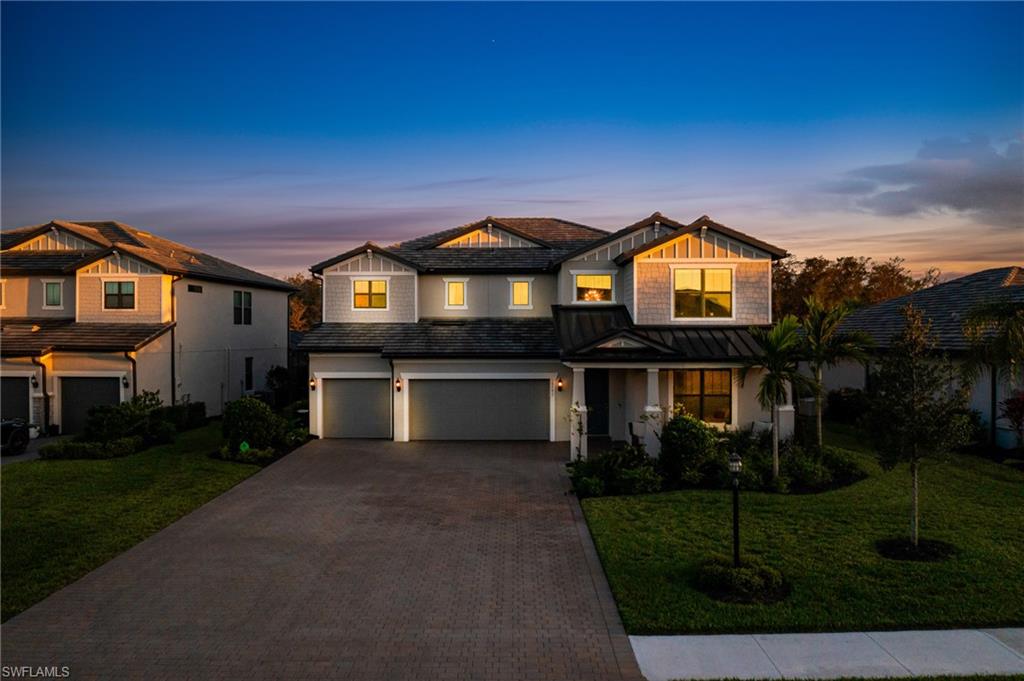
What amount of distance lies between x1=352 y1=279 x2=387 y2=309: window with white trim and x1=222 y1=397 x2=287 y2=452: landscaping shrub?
5.43 metres

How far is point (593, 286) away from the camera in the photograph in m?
20.7

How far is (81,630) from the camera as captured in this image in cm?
741

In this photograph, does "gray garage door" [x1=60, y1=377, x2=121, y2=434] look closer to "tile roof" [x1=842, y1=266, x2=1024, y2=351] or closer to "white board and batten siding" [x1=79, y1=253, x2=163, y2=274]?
"white board and batten siding" [x1=79, y1=253, x2=163, y2=274]

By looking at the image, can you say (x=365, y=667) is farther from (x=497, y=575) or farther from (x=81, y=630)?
(x=81, y=630)

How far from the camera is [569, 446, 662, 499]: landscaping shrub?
1357cm

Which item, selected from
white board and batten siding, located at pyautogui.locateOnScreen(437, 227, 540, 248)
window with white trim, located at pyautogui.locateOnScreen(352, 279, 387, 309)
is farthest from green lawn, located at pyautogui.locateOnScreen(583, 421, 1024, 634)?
white board and batten siding, located at pyautogui.locateOnScreen(437, 227, 540, 248)

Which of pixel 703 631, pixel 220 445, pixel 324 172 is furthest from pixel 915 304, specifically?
pixel 220 445

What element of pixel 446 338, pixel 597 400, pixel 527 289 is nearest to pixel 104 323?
pixel 446 338

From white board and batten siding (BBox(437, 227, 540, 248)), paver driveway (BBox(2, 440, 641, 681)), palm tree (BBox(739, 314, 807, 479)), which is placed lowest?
paver driveway (BBox(2, 440, 641, 681))

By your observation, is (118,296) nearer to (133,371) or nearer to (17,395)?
(133,371)

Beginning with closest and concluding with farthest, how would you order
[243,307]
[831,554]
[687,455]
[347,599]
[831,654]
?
[831,654]
[347,599]
[831,554]
[687,455]
[243,307]

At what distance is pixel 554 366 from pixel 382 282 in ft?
22.8

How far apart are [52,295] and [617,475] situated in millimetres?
22712

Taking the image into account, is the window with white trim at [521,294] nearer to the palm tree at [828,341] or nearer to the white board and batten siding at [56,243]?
the palm tree at [828,341]
